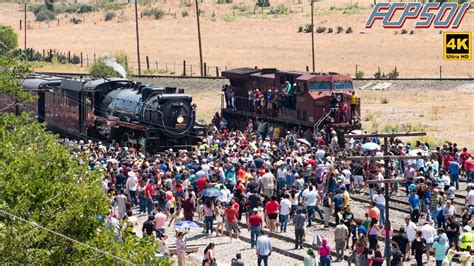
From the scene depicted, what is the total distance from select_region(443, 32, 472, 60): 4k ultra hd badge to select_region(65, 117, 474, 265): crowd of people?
4887 cm

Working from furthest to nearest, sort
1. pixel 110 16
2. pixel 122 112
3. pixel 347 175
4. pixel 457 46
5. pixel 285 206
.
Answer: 1. pixel 110 16
2. pixel 457 46
3. pixel 122 112
4. pixel 347 175
5. pixel 285 206

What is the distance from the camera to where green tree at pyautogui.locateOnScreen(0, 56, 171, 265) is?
716 inches

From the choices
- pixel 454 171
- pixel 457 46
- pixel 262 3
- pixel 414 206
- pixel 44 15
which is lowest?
pixel 414 206

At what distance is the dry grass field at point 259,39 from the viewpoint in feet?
297

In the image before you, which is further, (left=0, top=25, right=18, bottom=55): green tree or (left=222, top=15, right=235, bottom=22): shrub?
(left=222, top=15, right=235, bottom=22): shrub

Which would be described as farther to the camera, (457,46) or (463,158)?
(457,46)

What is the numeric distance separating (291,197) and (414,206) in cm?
325

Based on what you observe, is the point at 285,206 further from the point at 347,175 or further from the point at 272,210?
the point at 347,175

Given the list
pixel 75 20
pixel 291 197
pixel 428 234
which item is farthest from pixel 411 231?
pixel 75 20

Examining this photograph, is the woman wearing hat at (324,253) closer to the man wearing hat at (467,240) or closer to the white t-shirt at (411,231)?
the white t-shirt at (411,231)

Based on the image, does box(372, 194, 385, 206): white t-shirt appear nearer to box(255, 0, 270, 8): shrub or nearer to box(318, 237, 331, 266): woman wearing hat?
box(318, 237, 331, 266): woman wearing hat

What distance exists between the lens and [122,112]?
1767 inches

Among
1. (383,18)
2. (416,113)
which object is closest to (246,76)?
(416,113)

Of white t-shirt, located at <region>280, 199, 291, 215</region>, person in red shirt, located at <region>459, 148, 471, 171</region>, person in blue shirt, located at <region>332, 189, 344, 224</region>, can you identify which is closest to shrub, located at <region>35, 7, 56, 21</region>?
person in red shirt, located at <region>459, 148, 471, 171</region>
